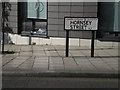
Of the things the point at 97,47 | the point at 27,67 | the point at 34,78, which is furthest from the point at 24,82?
the point at 97,47

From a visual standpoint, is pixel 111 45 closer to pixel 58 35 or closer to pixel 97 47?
pixel 97 47

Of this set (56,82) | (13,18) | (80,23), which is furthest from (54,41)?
(56,82)

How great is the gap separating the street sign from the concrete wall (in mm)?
3616

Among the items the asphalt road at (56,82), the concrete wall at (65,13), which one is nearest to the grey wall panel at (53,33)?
the concrete wall at (65,13)

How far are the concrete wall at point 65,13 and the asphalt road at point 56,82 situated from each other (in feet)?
23.1

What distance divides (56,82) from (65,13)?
784cm

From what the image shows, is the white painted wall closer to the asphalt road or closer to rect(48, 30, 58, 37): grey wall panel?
rect(48, 30, 58, 37): grey wall panel

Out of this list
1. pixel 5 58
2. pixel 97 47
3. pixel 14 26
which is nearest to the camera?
pixel 5 58

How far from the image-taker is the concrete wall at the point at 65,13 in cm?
1411

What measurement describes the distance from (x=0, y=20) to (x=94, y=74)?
6543mm

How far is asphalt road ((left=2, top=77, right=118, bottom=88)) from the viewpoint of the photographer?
6.71m

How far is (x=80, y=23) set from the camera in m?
10.6

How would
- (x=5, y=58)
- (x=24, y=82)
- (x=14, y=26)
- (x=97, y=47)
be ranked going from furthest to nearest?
(x=14, y=26)
(x=97, y=47)
(x=5, y=58)
(x=24, y=82)

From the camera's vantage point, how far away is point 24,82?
7.09 m
